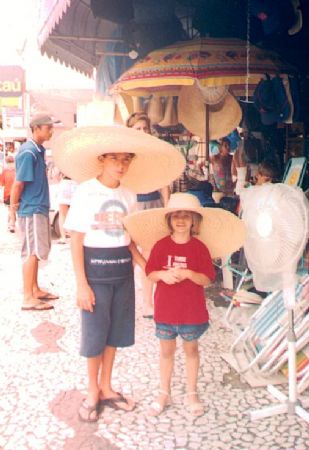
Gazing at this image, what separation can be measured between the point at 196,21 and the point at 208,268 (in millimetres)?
3536

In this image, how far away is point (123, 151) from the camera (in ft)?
9.02

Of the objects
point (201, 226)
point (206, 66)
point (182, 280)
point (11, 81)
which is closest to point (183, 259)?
point (182, 280)

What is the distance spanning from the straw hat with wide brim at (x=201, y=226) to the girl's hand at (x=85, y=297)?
15.4 inches

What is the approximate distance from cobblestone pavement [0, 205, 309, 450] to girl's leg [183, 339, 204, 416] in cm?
5

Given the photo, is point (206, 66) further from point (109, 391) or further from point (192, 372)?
point (109, 391)

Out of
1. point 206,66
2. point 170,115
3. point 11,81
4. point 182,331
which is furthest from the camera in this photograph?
point 11,81

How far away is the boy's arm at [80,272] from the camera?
2.72m

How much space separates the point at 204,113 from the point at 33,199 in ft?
8.05

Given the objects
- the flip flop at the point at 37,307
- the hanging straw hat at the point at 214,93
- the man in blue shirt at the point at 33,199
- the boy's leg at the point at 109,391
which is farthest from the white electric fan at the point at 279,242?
the hanging straw hat at the point at 214,93

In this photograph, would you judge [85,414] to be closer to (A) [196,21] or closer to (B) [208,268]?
(B) [208,268]

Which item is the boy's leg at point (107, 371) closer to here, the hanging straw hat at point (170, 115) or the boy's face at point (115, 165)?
the boy's face at point (115, 165)

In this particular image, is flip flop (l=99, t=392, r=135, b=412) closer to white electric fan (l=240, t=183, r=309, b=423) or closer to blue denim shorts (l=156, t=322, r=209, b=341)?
blue denim shorts (l=156, t=322, r=209, b=341)

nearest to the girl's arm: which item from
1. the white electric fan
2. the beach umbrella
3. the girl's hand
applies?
the girl's hand

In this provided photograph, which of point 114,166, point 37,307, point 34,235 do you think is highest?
point 114,166
